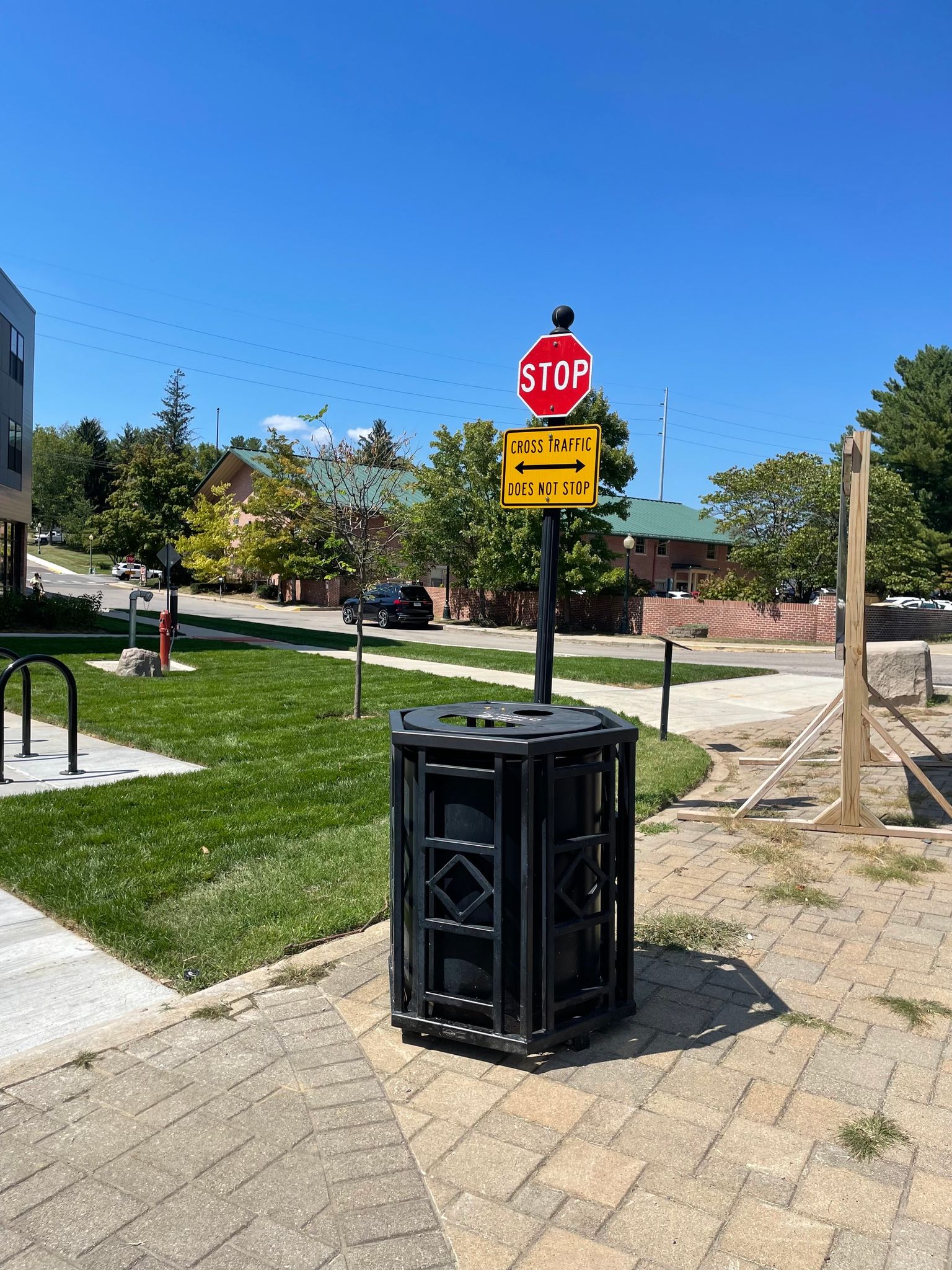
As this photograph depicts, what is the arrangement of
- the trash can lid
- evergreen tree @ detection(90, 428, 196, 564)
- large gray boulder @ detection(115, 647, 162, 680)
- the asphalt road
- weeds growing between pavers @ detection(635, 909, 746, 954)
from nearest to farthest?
the trash can lid
weeds growing between pavers @ detection(635, 909, 746, 954)
large gray boulder @ detection(115, 647, 162, 680)
the asphalt road
evergreen tree @ detection(90, 428, 196, 564)

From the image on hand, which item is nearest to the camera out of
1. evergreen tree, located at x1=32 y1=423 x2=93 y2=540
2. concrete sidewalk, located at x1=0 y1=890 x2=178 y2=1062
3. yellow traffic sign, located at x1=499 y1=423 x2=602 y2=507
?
concrete sidewalk, located at x1=0 y1=890 x2=178 y2=1062

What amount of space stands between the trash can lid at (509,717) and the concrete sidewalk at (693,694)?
7303 mm

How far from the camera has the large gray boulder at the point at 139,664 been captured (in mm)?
13281

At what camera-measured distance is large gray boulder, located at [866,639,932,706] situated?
8156 mm

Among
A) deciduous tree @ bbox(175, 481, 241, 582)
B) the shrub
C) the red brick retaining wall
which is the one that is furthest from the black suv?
the shrub

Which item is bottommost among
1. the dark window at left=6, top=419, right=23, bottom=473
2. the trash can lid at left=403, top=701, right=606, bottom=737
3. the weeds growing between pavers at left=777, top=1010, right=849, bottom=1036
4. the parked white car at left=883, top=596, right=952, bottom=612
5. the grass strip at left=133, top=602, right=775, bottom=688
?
the weeds growing between pavers at left=777, top=1010, right=849, bottom=1036

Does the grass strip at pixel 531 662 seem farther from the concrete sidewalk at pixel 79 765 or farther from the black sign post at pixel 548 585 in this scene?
the black sign post at pixel 548 585

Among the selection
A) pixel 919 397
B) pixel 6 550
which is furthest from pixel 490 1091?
pixel 919 397

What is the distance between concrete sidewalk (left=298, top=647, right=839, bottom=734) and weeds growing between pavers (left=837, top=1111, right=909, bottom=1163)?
26.3 feet

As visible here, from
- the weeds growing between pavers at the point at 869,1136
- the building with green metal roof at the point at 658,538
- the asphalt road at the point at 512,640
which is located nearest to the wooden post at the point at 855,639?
the weeds growing between pavers at the point at 869,1136

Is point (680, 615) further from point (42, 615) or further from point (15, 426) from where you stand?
point (15, 426)

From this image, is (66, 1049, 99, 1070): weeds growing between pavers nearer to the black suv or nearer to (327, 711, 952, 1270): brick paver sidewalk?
(327, 711, 952, 1270): brick paver sidewalk

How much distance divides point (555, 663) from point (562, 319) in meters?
13.6

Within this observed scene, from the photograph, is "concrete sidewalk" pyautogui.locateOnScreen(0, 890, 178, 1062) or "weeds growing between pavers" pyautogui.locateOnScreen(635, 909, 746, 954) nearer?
"concrete sidewalk" pyautogui.locateOnScreen(0, 890, 178, 1062)
